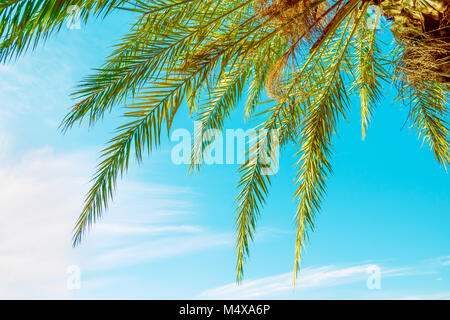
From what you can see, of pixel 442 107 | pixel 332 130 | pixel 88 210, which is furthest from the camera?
pixel 442 107

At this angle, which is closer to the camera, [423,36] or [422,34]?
[422,34]

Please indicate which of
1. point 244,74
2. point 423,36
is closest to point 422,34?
point 423,36

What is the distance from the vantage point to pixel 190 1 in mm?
5199

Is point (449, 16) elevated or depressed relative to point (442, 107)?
elevated

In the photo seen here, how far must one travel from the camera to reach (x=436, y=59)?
5.35 metres

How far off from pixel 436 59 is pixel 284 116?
2.05 metres

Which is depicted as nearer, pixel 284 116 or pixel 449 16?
pixel 449 16

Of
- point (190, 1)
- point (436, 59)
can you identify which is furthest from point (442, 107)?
point (190, 1)

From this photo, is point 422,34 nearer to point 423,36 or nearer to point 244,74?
point 423,36
